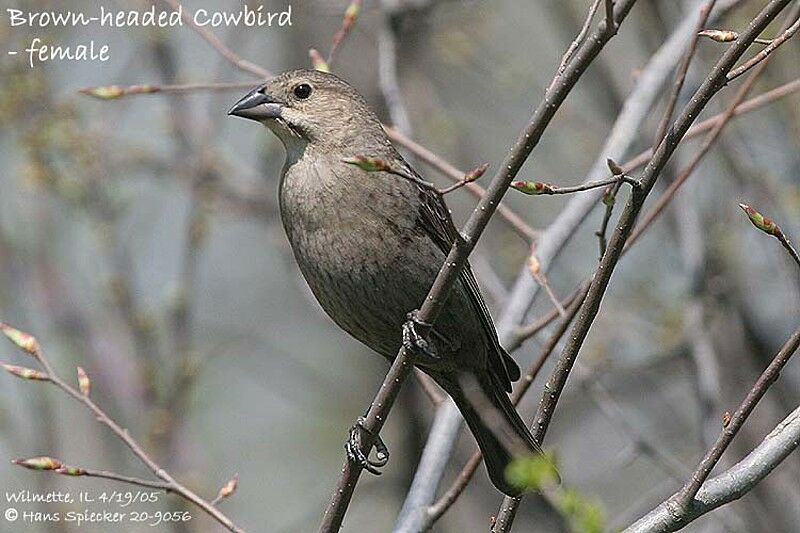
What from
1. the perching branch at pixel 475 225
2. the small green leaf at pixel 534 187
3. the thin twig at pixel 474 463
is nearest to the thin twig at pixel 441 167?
the thin twig at pixel 474 463

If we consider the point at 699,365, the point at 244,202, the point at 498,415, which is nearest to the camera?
the point at 498,415

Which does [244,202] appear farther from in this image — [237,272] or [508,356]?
[508,356]

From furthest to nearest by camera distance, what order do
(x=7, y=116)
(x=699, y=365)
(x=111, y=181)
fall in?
1. (x=111, y=181)
2. (x=7, y=116)
3. (x=699, y=365)

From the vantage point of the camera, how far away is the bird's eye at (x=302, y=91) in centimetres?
427

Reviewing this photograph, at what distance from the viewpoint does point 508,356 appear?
3.93m

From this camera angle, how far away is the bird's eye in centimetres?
427

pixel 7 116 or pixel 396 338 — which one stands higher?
pixel 7 116

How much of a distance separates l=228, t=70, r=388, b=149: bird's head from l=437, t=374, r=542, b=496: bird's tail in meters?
0.91

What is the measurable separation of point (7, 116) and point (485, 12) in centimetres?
301

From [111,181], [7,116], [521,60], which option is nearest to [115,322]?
[111,181]

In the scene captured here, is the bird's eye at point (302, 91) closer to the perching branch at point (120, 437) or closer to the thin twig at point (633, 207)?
the perching branch at point (120, 437)

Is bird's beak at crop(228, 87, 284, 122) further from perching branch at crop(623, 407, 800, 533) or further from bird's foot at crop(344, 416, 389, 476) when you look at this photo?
perching branch at crop(623, 407, 800, 533)

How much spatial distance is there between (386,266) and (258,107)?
0.77 metres

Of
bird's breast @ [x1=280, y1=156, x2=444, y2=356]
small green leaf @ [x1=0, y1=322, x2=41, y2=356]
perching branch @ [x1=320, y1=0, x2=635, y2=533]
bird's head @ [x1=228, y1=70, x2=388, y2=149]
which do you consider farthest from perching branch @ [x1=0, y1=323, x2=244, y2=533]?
bird's head @ [x1=228, y1=70, x2=388, y2=149]
